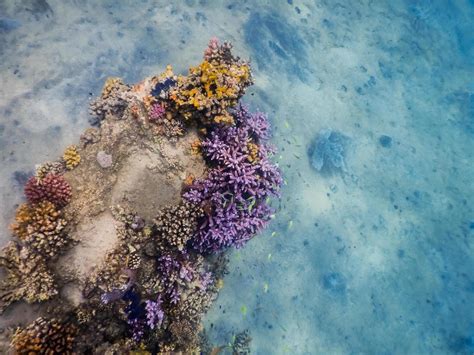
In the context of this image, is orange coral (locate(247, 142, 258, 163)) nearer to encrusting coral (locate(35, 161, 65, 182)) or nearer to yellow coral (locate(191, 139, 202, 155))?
yellow coral (locate(191, 139, 202, 155))

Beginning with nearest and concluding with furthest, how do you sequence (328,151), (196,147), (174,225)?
(174,225), (196,147), (328,151)

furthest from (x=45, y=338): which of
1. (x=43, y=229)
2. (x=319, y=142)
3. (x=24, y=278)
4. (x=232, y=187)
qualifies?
(x=319, y=142)

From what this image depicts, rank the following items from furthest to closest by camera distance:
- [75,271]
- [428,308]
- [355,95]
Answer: [355,95] → [428,308] → [75,271]

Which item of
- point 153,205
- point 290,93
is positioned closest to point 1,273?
point 153,205

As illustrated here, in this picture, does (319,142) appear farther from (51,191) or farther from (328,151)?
(51,191)

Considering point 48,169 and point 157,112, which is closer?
point 157,112

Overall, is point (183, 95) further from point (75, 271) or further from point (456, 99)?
point (456, 99)
